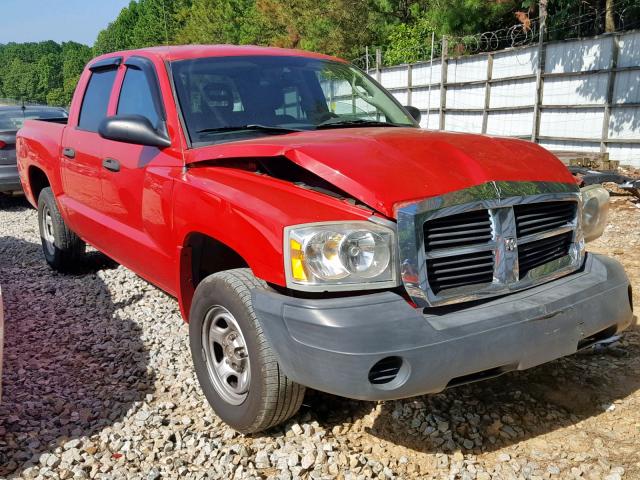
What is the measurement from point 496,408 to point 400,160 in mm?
1448

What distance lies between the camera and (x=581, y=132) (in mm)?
12000

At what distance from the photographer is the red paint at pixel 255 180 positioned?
2.51 metres

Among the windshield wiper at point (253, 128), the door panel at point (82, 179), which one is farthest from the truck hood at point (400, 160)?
the door panel at point (82, 179)

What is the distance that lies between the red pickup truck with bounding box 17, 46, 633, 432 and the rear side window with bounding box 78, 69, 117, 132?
0.78 metres

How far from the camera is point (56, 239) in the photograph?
18.3ft

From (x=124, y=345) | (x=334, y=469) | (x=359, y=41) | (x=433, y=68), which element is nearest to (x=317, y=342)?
(x=334, y=469)

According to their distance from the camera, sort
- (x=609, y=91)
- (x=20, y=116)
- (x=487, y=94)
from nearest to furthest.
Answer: (x=20, y=116) < (x=609, y=91) < (x=487, y=94)

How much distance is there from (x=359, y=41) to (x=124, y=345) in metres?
21.7

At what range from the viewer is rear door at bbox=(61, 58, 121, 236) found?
14.3ft

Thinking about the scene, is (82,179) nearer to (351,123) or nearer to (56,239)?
(56,239)

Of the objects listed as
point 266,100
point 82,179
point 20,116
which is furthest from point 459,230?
point 20,116

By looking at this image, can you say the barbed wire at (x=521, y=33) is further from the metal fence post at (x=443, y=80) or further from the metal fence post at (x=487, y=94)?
the metal fence post at (x=487, y=94)

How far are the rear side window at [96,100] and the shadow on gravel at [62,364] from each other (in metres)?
1.47

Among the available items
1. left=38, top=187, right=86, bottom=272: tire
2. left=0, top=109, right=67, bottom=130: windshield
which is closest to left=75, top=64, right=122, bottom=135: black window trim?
left=38, top=187, right=86, bottom=272: tire
